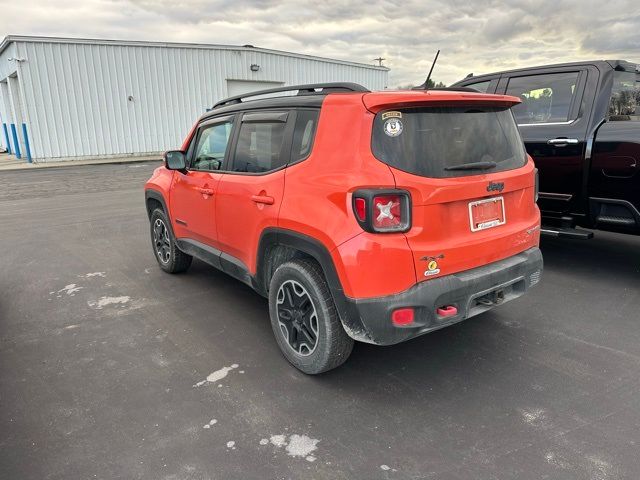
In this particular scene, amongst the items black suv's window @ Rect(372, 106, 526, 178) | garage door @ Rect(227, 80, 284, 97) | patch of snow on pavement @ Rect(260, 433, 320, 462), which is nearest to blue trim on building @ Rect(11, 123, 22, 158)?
garage door @ Rect(227, 80, 284, 97)

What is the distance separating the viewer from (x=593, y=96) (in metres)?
4.68

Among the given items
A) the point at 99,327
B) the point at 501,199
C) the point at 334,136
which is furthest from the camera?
the point at 99,327

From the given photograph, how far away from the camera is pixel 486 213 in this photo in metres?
3.00

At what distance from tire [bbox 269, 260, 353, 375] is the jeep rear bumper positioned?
0.59 ft

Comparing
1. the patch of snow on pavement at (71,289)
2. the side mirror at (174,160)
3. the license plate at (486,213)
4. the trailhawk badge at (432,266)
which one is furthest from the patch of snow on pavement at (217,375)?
the patch of snow on pavement at (71,289)

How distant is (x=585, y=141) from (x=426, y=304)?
302cm

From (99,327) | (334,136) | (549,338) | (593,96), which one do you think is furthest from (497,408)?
(593,96)

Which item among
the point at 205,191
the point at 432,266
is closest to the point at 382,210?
A: the point at 432,266

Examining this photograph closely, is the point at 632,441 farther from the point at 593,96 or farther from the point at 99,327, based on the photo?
the point at 99,327

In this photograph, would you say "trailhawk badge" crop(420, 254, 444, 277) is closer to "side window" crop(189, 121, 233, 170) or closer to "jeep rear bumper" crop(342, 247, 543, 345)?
"jeep rear bumper" crop(342, 247, 543, 345)

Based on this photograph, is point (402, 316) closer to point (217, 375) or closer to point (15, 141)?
point (217, 375)

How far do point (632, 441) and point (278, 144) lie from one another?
268cm

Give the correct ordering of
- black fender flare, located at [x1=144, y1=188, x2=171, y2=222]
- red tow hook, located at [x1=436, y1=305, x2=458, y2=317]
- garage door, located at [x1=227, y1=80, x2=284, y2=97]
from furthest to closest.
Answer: garage door, located at [x1=227, y1=80, x2=284, y2=97]
black fender flare, located at [x1=144, y1=188, x2=171, y2=222]
red tow hook, located at [x1=436, y1=305, x2=458, y2=317]

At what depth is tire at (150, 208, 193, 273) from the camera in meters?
5.09
